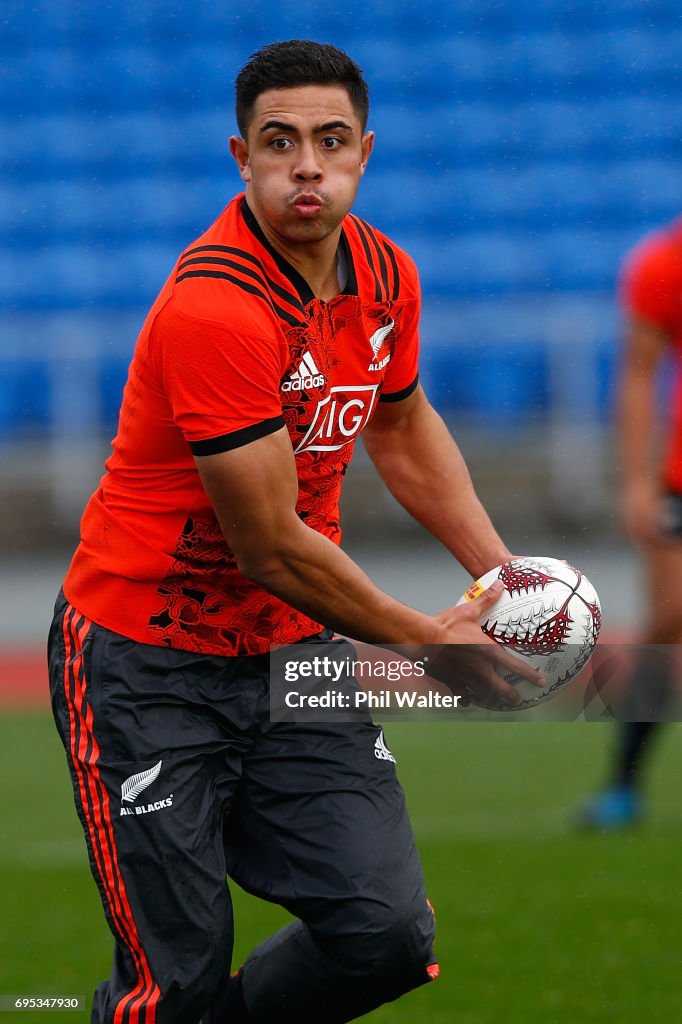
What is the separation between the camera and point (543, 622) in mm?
2879

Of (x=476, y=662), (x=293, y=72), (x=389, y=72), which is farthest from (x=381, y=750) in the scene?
(x=389, y=72)

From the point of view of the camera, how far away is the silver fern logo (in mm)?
2709

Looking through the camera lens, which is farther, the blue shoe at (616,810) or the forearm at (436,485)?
the blue shoe at (616,810)

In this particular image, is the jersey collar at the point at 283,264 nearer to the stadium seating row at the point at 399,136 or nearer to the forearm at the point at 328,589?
the forearm at the point at 328,589

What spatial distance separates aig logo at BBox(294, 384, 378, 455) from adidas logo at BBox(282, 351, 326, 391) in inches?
2.0

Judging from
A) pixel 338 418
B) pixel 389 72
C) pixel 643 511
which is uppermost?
pixel 389 72

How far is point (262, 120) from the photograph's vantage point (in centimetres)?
267

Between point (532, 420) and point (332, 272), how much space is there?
19.4 ft

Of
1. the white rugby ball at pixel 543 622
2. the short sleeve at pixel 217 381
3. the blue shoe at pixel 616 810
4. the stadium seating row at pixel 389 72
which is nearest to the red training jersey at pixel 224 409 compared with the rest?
the short sleeve at pixel 217 381

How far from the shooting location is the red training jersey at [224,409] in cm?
254

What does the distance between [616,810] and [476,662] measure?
2374mm

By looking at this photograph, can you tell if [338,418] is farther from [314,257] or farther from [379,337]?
[314,257]

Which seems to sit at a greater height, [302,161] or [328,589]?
[302,161]

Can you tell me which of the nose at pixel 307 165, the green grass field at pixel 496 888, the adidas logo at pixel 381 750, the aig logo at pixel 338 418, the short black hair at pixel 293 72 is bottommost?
the green grass field at pixel 496 888
